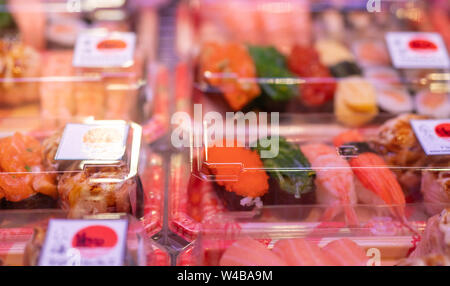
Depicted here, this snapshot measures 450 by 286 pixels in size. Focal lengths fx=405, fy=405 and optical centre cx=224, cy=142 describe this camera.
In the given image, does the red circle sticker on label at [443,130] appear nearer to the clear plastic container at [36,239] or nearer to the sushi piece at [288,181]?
the sushi piece at [288,181]

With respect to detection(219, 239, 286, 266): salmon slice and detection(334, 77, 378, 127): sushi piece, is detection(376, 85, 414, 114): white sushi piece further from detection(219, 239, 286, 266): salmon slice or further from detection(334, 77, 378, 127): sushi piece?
detection(219, 239, 286, 266): salmon slice

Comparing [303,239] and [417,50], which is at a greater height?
[417,50]

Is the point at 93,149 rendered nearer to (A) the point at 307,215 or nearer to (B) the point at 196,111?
(B) the point at 196,111

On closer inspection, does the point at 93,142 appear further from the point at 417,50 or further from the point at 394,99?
the point at 417,50

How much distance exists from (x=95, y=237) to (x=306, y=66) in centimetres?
146

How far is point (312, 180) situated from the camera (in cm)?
163

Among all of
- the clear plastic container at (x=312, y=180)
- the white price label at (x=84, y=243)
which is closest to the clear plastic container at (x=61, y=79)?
the clear plastic container at (x=312, y=180)

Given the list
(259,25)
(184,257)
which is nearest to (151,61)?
(259,25)

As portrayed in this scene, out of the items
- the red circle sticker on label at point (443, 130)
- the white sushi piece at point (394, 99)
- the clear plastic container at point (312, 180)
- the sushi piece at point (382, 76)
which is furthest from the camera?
the sushi piece at point (382, 76)

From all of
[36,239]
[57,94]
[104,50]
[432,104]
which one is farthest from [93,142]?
[432,104]

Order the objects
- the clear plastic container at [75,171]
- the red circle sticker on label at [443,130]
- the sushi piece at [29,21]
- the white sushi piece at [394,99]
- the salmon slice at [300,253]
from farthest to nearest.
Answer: the sushi piece at [29,21] < the white sushi piece at [394,99] < the red circle sticker on label at [443,130] < the clear plastic container at [75,171] < the salmon slice at [300,253]

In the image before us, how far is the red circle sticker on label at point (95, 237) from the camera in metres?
1.30

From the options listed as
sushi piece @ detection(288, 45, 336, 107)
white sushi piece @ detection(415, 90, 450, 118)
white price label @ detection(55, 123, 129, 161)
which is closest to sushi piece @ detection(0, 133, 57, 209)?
white price label @ detection(55, 123, 129, 161)

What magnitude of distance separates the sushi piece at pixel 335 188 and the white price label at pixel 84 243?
78cm
